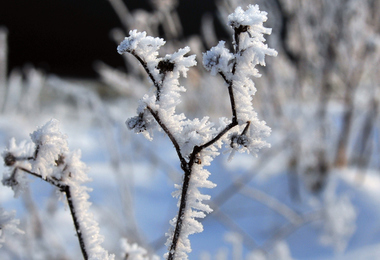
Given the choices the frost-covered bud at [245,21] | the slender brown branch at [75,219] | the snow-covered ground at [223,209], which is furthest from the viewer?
the snow-covered ground at [223,209]

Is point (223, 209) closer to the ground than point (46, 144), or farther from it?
farther from it

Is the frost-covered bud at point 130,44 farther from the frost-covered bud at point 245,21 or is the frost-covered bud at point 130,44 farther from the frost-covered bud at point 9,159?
the frost-covered bud at point 9,159

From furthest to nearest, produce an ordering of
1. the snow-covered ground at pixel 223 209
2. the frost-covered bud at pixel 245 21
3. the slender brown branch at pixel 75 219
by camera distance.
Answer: the snow-covered ground at pixel 223 209 → the slender brown branch at pixel 75 219 → the frost-covered bud at pixel 245 21

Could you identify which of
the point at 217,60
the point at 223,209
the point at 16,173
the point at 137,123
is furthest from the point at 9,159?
the point at 223,209

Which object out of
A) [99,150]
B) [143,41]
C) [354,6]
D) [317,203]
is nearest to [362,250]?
[317,203]

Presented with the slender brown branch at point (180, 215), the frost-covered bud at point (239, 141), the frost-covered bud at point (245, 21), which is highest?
the frost-covered bud at point (245, 21)

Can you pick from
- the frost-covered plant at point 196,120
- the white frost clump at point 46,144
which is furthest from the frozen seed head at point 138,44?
the white frost clump at point 46,144

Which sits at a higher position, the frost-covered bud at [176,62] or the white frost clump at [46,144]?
the frost-covered bud at [176,62]

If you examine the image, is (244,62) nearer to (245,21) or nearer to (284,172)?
(245,21)
